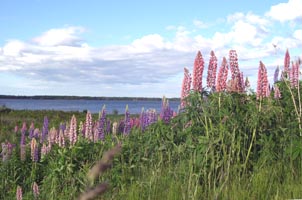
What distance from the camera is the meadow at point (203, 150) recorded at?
195 inches

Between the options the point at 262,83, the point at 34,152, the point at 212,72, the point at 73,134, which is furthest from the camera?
the point at 34,152

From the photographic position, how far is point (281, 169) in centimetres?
551

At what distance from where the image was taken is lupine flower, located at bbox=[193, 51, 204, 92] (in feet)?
18.6

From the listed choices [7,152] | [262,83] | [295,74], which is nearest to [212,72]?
[262,83]

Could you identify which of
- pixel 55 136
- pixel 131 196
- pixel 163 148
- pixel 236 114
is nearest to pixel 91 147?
pixel 55 136

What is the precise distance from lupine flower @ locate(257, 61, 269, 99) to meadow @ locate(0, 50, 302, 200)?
13mm

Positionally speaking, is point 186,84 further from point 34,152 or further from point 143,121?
point 34,152

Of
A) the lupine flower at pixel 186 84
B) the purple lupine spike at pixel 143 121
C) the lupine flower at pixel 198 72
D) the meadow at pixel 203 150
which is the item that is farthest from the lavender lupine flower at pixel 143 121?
the lupine flower at pixel 198 72

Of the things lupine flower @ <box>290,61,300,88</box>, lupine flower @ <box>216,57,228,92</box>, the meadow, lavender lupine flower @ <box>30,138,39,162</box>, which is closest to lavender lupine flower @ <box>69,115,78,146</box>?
the meadow

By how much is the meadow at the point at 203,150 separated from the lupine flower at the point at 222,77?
13 mm

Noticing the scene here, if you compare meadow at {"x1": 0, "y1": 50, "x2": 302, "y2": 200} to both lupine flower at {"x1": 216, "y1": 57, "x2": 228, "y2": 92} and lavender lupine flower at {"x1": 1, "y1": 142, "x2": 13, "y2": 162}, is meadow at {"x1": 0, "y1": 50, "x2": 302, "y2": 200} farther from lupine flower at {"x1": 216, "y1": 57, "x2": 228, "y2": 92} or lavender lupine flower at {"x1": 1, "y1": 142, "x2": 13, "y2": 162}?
lavender lupine flower at {"x1": 1, "y1": 142, "x2": 13, "y2": 162}

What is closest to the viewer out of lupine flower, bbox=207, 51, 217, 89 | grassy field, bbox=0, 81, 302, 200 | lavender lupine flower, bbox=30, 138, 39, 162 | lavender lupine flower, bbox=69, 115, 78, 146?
grassy field, bbox=0, 81, 302, 200

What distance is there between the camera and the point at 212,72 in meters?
5.85

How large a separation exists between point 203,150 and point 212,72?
121 centimetres
